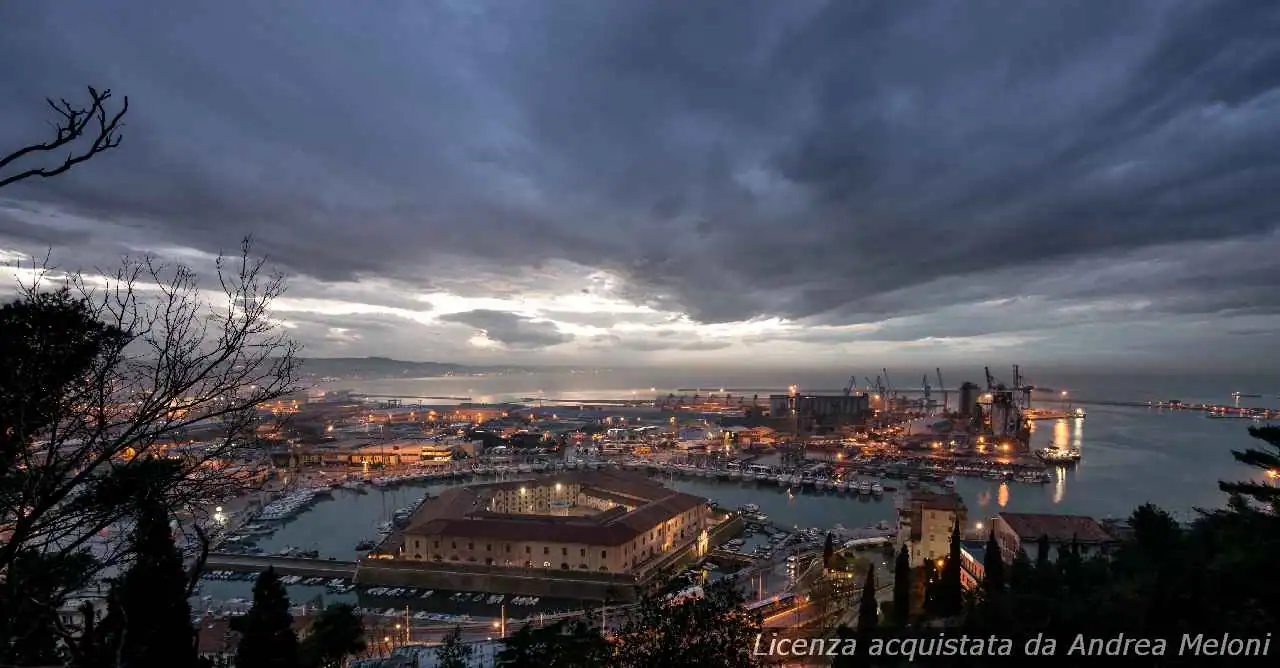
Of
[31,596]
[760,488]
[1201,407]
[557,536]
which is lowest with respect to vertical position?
[760,488]

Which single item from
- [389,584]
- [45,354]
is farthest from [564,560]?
[45,354]

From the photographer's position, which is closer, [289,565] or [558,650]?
[558,650]

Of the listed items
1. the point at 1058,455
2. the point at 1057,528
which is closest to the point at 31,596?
the point at 1057,528

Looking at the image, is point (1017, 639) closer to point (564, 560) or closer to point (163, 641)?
point (163, 641)

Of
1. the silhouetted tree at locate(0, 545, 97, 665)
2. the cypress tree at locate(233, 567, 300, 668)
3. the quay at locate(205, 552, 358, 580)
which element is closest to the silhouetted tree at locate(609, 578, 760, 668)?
the silhouetted tree at locate(0, 545, 97, 665)

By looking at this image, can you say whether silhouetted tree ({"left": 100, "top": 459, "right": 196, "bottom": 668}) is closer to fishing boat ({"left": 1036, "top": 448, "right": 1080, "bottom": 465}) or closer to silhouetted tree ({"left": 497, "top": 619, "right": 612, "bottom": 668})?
silhouetted tree ({"left": 497, "top": 619, "right": 612, "bottom": 668})

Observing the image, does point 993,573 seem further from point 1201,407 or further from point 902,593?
point 1201,407

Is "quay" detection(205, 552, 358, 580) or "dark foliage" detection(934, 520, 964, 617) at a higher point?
"dark foliage" detection(934, 520, 964, 617)

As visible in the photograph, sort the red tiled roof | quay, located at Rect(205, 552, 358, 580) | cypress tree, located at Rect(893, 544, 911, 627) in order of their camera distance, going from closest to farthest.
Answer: cypress tree, located at Rect(893, 544, 911, 627), the red tiled roof, quay, located at Rect(205, 552, 358, 580)
